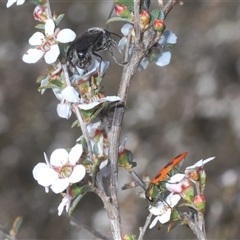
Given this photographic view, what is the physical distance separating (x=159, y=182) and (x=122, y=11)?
1.17 ft

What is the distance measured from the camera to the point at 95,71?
1.11 metres

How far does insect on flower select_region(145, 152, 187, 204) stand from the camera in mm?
1027

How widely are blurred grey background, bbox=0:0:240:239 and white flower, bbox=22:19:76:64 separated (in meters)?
2.40

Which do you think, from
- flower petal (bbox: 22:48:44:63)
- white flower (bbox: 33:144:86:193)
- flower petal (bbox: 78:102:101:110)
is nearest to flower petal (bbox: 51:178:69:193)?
white flower (bbox: 33:144:86:193)

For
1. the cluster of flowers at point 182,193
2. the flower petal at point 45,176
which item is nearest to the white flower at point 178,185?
the cluster of flowers at point 182,193

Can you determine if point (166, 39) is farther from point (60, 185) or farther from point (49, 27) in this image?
point (60, 185)

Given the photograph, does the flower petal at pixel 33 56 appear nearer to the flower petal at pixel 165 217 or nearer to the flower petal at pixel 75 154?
the flower petal at pixel 75 154

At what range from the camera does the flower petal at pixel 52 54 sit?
39.6 inches

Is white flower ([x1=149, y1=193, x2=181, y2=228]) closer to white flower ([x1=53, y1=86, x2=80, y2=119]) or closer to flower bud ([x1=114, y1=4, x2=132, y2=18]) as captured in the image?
white flower ([x1=53, y1=86, x2=80, y2=119])

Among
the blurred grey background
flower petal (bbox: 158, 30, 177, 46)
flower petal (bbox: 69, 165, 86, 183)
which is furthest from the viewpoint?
the blurred grey background

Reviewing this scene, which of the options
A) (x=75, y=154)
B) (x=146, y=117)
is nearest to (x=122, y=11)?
(x=75, y=154)

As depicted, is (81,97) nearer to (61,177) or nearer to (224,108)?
(61,177)

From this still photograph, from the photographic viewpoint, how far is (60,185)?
99cm

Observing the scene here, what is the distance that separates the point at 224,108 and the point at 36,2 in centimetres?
300
